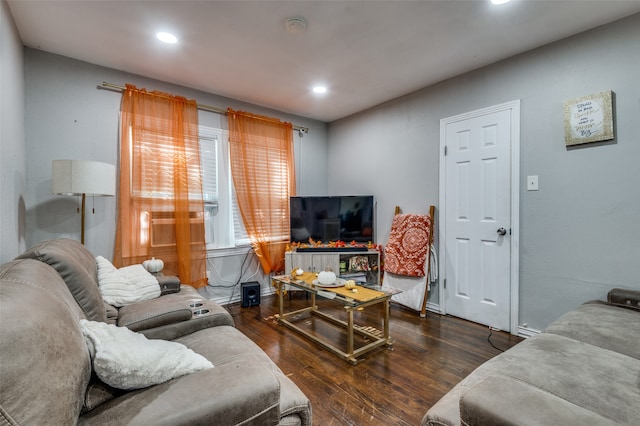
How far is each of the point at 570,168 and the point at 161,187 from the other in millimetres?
3779

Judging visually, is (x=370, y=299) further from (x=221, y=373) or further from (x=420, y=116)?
(x=420, y=116)

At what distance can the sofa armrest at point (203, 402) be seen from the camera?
85 cm

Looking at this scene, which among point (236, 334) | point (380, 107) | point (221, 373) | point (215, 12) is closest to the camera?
point (221, 373)

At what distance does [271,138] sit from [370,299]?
2640 millimetres

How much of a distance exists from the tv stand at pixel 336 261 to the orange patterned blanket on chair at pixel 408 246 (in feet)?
0.85

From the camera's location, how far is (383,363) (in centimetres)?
222

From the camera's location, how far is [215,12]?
207cm

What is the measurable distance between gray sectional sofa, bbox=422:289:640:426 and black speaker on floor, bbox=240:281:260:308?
2637 millimetres

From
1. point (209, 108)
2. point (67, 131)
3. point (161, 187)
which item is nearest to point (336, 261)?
point (161, 187)

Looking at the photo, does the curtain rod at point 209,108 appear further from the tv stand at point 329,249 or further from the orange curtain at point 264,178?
the tv stand at point 329,249

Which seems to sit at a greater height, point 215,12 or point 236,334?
point 215,12

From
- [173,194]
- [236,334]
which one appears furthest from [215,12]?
[236,334]

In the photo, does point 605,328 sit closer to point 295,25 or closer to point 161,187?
point 295,25

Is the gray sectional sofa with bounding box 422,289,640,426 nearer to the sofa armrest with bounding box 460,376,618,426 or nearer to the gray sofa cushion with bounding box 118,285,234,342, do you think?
the sofa armrest with bounding box 460,376,618,426
